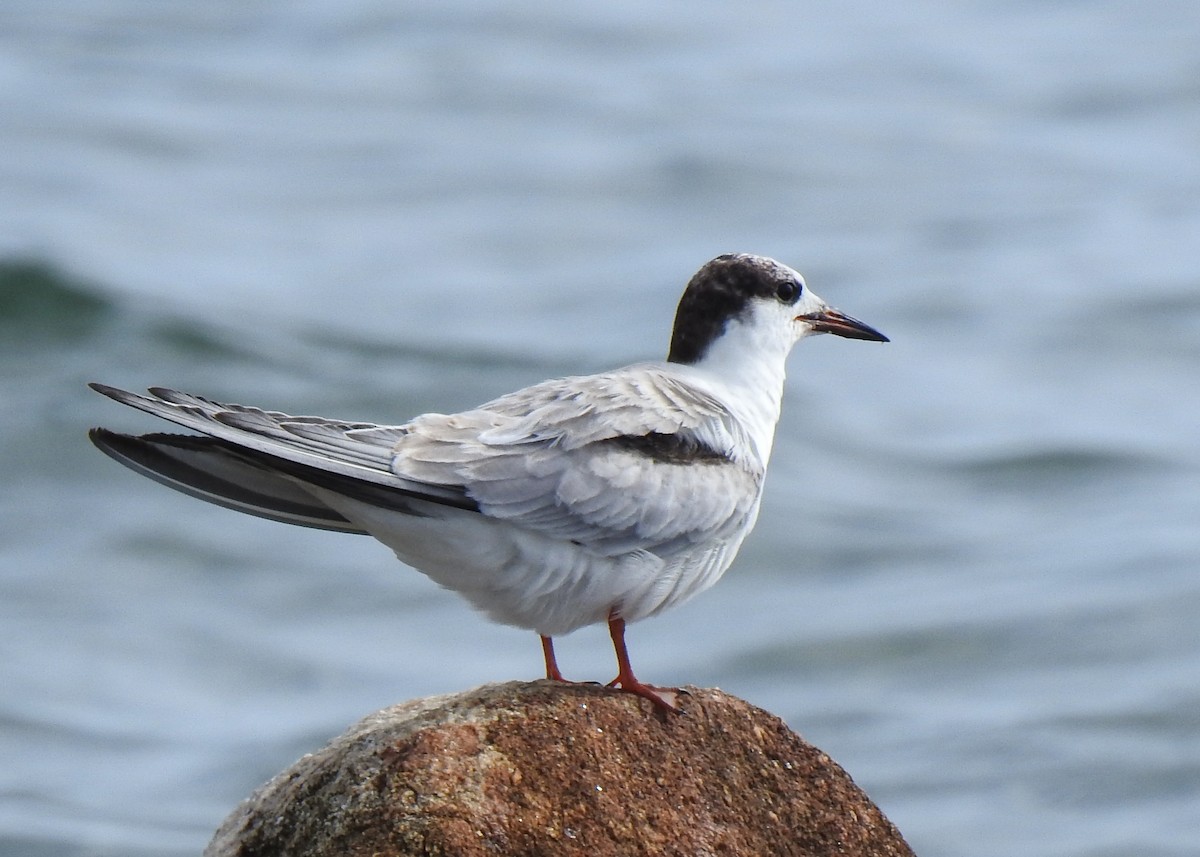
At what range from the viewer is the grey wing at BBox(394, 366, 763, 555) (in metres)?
6.68

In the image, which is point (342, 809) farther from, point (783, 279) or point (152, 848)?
point (152, 848)

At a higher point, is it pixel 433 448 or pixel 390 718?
pixel 433 448

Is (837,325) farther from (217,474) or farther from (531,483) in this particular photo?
(217,474)

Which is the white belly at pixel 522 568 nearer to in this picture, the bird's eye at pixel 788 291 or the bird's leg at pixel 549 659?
the bird's leg at pixel 549 659

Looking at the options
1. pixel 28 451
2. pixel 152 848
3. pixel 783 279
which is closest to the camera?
pixel 783 279

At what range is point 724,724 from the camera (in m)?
6.77

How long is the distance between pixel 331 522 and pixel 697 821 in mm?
1672

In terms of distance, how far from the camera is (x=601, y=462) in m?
7.00

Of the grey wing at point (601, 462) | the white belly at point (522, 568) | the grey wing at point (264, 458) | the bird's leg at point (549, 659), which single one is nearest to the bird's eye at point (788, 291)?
the grey wing at point (601, 462)

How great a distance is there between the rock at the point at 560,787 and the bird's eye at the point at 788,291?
207cm

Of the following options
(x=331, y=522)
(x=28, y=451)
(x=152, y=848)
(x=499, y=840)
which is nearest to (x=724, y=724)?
(x=499, y=840)

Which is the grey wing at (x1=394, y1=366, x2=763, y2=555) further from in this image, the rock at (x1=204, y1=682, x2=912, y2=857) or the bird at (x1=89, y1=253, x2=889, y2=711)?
the rock at (x1=204, y1=682, x2=912, y2=857)

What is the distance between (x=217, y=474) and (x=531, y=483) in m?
1.13

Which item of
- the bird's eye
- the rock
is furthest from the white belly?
the bird's eye
